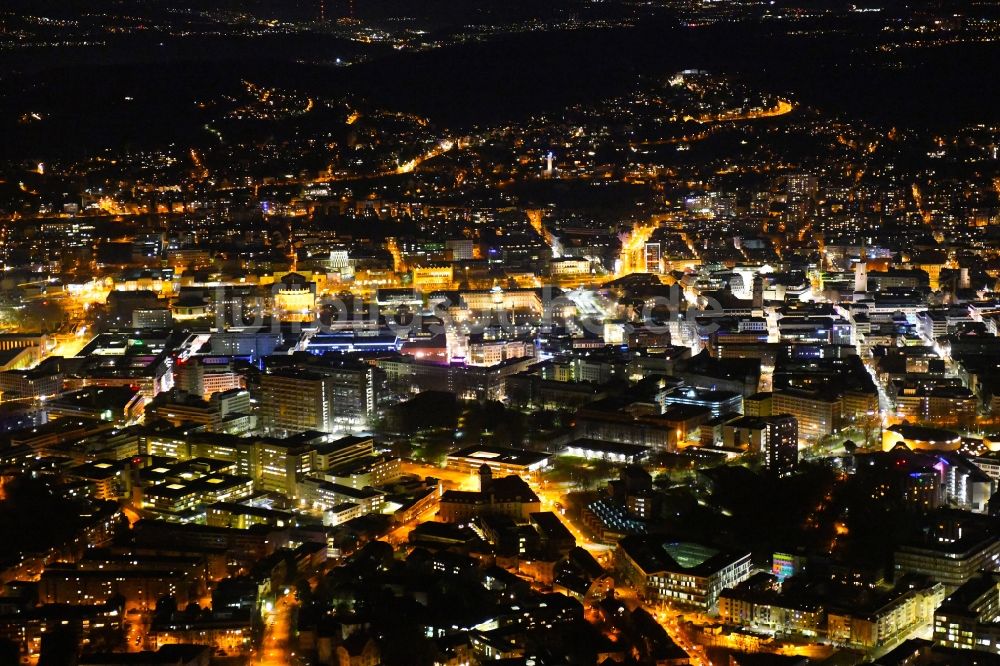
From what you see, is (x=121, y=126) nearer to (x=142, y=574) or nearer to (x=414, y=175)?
(x=414, y=175)

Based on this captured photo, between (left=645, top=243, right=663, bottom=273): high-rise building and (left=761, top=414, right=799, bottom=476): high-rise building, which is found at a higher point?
(left=645, top=243, right=663, bottom=273): high-rise building

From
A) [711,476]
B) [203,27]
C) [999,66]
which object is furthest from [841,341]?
[203,27]

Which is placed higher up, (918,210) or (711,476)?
(918,210)

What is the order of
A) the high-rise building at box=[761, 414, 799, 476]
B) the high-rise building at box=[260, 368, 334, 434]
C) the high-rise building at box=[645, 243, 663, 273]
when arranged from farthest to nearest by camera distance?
the high-rise building at box=[645, 243, 663, 273]
the high-rise building at box=[260, 368, 334, 434]
the high-rise building at box=[761, 414, 799, 476]

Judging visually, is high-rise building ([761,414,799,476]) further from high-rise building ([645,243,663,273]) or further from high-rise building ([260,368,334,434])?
high-rise building ([645,243,663,273])

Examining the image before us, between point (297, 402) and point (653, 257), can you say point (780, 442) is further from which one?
point (653, 257)

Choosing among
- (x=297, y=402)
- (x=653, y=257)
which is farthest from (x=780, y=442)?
(x=653, y=257)

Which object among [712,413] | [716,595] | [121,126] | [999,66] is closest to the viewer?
[716,595]

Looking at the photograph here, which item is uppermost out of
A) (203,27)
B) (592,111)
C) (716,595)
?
(203,27)

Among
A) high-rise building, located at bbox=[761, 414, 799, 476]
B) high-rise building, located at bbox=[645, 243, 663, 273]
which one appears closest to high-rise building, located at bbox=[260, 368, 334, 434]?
high-rise building, located at bbox=[761, 414, 799, 476]

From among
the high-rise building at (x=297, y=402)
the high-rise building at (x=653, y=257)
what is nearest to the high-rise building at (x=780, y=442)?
the high-rise building at (x=297, y=402)

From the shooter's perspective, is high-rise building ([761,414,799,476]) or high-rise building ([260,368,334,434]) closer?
high-rise building ([761,414,799,476])
